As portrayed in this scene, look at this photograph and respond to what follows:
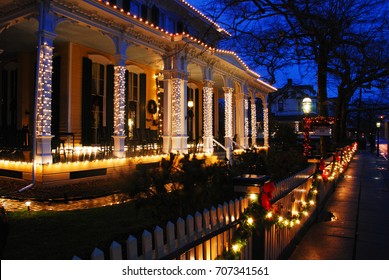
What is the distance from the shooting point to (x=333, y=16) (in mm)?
7570

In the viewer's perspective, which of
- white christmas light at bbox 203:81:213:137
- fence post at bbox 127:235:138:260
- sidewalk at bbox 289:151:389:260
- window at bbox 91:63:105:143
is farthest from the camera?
white christmas light at bbox 203:81:213:137

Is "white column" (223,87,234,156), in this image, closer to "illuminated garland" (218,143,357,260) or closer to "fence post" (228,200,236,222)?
"illuminated garland" (218,143,357,260)

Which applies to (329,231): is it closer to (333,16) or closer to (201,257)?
(201,257)

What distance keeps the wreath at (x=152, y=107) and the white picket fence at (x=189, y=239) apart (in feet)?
43.2

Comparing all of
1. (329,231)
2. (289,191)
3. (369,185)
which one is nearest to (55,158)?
(289,191)

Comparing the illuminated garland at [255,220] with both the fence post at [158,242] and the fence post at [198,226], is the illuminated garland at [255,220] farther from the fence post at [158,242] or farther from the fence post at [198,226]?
the fence post at [158,242]

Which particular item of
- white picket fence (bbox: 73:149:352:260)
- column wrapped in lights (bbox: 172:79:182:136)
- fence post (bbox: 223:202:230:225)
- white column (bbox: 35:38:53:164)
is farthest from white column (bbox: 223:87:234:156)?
fence post (bbox: 223:202:230:225)

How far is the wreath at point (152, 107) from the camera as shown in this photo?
1638 cm

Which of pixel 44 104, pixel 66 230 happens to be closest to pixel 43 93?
pixel 44 104

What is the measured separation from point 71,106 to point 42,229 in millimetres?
8124

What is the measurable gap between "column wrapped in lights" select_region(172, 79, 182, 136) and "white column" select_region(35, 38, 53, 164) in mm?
5416

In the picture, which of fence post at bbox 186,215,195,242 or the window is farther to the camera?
the window

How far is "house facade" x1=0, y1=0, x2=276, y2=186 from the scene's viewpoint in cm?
852

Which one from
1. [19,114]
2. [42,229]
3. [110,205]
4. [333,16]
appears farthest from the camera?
[19,114]
